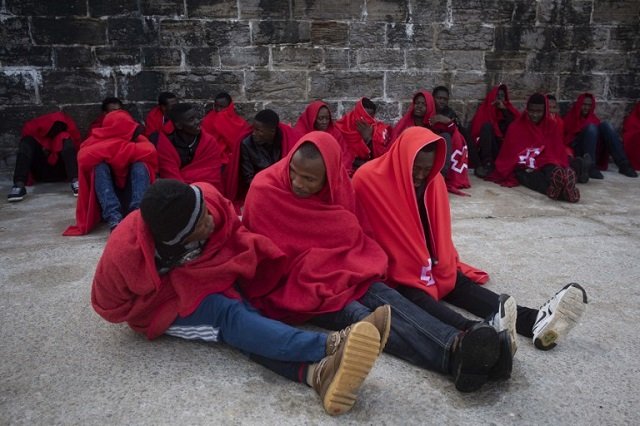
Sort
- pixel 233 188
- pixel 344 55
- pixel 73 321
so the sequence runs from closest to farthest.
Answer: pixel 73 321, pixel 233 188, pixel 344 55

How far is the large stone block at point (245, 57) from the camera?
621cm

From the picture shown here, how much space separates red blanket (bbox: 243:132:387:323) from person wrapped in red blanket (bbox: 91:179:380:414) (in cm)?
13

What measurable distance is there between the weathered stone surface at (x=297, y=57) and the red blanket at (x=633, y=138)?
441cm

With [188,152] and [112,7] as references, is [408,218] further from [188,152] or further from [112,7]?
[112,7]

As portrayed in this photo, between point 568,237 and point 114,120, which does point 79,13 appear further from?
point 568,237

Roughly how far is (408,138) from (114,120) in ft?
9.60

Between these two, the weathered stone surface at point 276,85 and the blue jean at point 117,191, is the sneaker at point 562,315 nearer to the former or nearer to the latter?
the blue jean at point 117,191

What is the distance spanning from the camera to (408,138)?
8.67 feet

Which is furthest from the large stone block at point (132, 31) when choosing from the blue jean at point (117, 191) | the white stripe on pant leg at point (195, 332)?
the white stripe on pant leg at point (195, 332)

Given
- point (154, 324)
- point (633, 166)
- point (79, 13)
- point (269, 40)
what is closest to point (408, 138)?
point (154, 324)

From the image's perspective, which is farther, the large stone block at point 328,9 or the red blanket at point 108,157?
the large stone block at point 328,9

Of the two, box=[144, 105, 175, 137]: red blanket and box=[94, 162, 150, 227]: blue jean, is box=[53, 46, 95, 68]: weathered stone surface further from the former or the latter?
box=[94, 162, 150, 227]: blue jean

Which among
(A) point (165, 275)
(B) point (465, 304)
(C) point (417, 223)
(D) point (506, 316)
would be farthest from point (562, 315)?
(A) point (165, 275)

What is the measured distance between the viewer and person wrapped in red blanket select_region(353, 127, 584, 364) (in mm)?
2547
